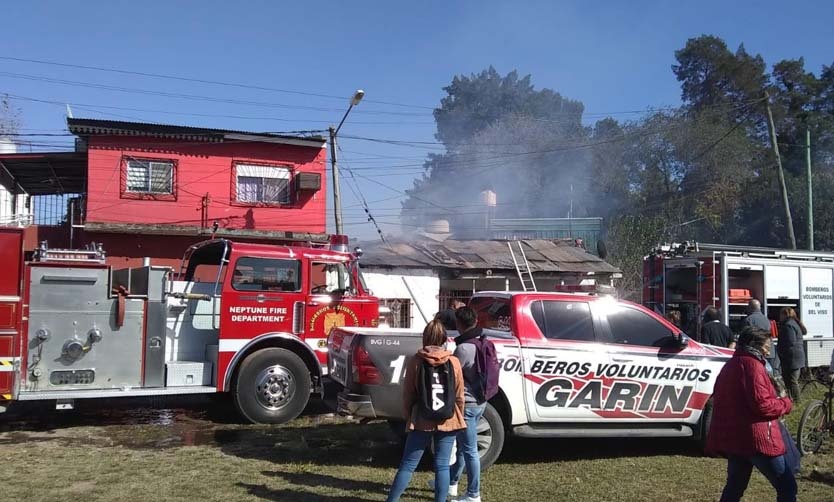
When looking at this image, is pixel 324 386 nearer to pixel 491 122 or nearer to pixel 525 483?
pixel 525 483

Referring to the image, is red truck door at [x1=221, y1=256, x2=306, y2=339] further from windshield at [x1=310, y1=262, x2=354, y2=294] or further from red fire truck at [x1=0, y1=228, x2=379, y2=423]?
windshield at [x1=310, y1=262, x2=354, y2=294]

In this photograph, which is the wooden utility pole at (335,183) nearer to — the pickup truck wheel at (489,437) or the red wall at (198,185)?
the red wall at (198,185)

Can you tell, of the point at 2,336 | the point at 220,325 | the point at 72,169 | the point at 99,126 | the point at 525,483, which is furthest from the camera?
the point at 72,169

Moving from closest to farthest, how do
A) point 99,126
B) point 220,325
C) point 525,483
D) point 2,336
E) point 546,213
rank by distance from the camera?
point 525,483 → point 2,336 → point 220,325 → point 99,126 → point 546,213

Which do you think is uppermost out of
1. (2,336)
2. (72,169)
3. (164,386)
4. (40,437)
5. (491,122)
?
(491,122)

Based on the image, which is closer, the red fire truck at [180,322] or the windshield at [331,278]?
the red fire truck at [180,322]

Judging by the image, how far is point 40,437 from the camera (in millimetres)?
8250

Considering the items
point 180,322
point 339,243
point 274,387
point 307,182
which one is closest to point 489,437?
point 274,387

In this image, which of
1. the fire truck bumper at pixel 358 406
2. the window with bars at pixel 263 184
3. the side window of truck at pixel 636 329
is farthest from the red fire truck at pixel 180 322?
the window with bars at pixel 263 184

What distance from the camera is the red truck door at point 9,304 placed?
762cm

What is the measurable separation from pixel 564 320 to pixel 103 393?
5436 millimetres

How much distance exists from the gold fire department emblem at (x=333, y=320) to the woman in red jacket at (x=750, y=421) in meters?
5.75

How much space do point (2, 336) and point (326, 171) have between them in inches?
517

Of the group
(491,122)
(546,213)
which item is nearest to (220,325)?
(546,213)
